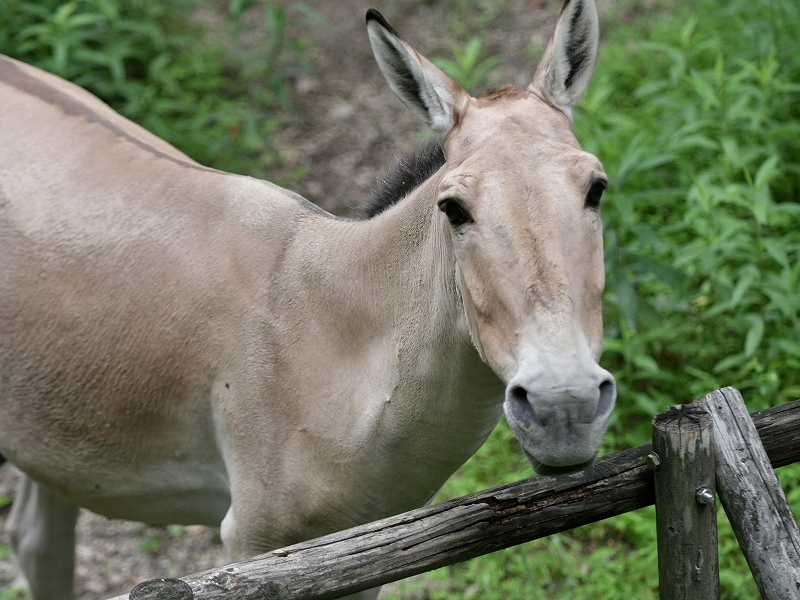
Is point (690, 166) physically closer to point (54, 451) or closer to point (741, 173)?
point (741, 173)

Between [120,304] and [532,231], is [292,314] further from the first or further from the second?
[532,231]

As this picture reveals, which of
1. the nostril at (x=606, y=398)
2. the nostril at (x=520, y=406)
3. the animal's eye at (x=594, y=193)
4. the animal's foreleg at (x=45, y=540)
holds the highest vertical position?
the animal's eye at (x=594, y=193)

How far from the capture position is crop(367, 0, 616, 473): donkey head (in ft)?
5.99

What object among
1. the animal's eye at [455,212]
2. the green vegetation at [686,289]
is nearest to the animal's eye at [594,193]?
the animal's eye at [455,212]

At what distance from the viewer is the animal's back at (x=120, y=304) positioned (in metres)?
2.84

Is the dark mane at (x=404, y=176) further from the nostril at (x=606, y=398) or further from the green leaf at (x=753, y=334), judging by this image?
the green leaf at (x=753, y=334)

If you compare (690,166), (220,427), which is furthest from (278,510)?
(690,166)

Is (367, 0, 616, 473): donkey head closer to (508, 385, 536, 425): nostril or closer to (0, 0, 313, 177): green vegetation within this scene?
(508, 385, 536, 425): nostril

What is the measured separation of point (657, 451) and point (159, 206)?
1.86 meters

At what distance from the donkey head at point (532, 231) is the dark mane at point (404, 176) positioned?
21cm

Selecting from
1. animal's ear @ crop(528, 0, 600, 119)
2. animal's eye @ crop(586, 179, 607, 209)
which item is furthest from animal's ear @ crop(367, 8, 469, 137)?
animal's eye @ crop(586, 179, 607, 209)

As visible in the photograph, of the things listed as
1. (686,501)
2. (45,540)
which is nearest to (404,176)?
(686,501)

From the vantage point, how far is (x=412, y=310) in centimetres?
251

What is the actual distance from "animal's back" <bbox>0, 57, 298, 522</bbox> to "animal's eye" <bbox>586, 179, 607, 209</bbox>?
116cm
